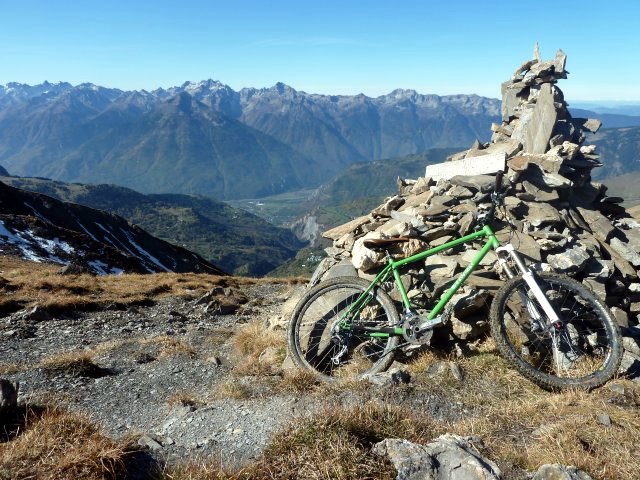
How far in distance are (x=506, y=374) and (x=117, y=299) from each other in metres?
16.1

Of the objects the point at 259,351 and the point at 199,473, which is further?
the point at 259,351

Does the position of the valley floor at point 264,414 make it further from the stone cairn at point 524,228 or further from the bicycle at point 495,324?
the stone cairn at point 524,228

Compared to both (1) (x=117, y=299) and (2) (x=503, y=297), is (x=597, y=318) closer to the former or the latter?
(2) (x=503, y=297)

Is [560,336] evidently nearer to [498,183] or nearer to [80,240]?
[498,183]

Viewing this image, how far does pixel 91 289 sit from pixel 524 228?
726 inches

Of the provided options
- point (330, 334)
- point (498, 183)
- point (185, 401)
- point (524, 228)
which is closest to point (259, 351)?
point (330, 334)

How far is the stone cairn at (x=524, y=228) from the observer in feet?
26.5

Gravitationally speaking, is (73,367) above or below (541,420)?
below

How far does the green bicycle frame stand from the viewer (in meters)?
6.78

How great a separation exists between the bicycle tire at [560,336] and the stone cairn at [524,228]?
2.01ft

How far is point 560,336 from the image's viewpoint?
6.50m

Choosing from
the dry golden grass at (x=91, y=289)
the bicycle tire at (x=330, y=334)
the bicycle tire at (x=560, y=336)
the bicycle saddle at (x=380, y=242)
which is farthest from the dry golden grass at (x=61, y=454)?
the dry golden grass at (x=91, y=289)

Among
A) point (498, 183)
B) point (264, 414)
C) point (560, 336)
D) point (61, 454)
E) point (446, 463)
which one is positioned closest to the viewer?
point (446, 463)

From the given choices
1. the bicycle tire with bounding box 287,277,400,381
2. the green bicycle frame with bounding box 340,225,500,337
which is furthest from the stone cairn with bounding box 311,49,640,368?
the bicycle tire with bounding box 287,277,400,381
